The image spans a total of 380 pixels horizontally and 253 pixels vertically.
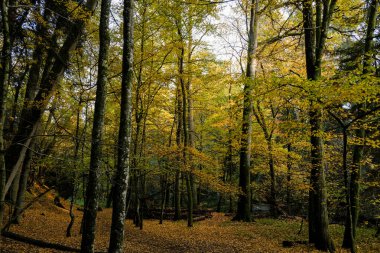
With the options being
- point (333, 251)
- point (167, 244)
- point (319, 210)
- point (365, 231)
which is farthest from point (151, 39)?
point (365, 231)

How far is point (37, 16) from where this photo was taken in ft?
24.2

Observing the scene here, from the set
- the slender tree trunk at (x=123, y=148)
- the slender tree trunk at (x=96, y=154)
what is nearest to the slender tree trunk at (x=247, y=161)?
the slender tree trunk at (x=123, y=148)

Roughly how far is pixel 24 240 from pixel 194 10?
38.9 feet

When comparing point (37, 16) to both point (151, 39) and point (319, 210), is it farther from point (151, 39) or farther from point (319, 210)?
point (319, 210)

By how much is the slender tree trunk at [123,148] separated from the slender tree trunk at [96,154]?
421 mm

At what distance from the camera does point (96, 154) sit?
602cm

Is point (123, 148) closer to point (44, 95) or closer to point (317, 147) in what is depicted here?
point (44, 95)

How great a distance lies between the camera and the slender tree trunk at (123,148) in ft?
19.6

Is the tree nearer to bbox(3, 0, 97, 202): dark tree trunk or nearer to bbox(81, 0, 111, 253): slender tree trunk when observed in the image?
bbox(81, 0, 111, 253): slender tree trunk

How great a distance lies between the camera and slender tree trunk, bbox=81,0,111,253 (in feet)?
19.0

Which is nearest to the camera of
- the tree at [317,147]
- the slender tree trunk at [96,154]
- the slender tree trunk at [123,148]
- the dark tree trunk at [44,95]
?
the slender tree trunk at [96,154]

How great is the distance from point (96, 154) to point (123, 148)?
1.95 feet

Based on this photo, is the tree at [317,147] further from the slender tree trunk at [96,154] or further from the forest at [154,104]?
the slender tree trunk at [96,154]

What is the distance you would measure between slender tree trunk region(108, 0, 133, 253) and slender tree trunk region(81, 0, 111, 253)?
1.38ft
